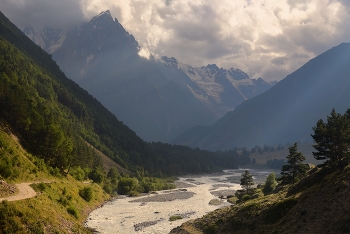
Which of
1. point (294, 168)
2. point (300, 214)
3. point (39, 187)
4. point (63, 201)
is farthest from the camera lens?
point (294, 168)

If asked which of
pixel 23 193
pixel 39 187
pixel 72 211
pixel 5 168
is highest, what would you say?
pixel 5 168

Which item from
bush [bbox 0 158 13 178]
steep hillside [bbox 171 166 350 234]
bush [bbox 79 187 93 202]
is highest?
bush [bbox 0 158 13 178]

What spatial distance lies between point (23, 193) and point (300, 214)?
47165 millimetres

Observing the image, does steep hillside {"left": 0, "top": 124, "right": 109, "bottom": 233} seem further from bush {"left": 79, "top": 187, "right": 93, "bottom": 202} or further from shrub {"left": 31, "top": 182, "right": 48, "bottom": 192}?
bush {"left": 79, "top": 187, "right": 93, "bottom": 202}

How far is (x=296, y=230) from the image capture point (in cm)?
4250

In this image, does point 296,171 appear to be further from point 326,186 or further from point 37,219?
point 37,219

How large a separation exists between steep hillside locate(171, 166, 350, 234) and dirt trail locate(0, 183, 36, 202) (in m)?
29.3

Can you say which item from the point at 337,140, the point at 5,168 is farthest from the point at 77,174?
the point at 337,140

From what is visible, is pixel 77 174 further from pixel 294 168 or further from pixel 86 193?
pixel 294 168

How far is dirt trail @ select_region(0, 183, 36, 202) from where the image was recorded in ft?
161

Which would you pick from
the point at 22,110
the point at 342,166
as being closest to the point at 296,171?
the point at 342,166

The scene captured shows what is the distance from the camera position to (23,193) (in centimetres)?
5481

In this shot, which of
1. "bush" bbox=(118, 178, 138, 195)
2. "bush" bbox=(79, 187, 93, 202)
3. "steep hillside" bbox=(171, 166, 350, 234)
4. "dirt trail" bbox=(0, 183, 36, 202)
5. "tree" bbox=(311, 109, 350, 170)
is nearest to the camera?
"steep hillside" bbox=(171, 166, 350, 234)

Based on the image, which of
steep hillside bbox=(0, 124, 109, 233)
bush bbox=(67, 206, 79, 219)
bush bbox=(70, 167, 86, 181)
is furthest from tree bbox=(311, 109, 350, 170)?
bush bbox=(70, 167, 86, 181)
